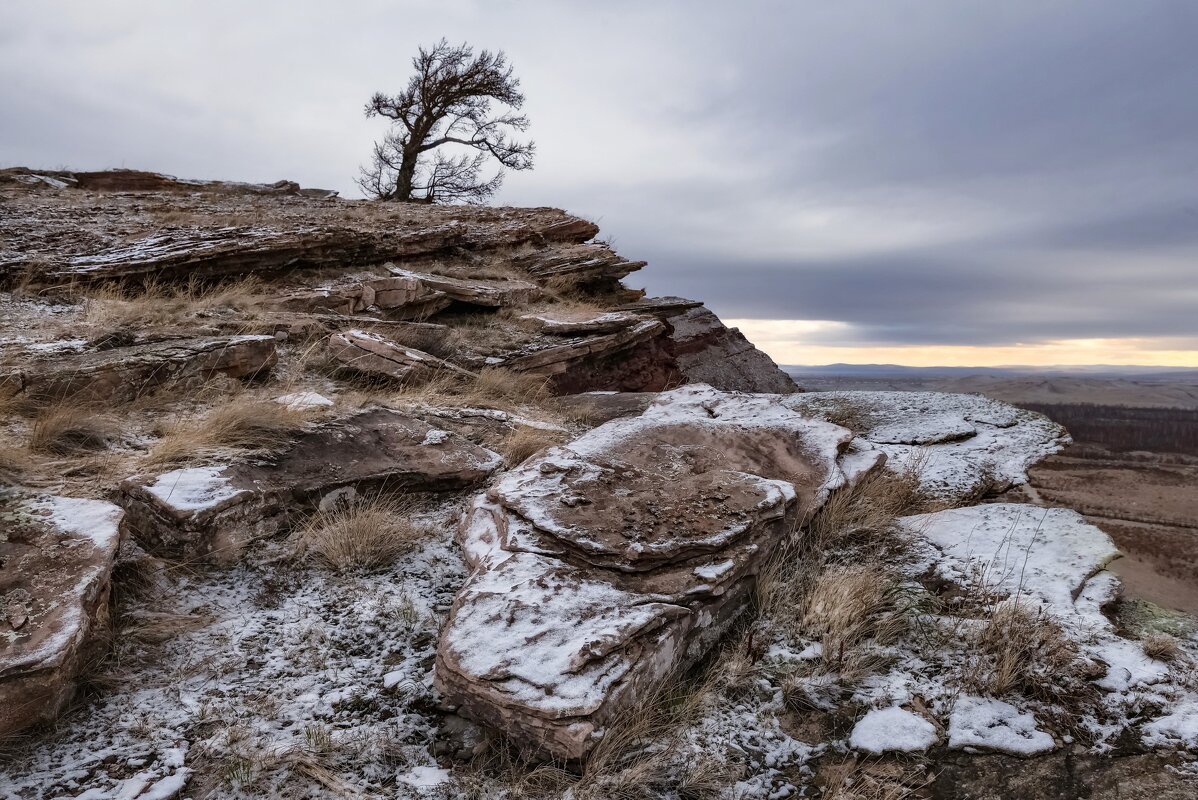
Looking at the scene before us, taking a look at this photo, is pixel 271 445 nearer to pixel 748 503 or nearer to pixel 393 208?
pixel 748 503

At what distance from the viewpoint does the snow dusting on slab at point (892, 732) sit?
215 centimetres

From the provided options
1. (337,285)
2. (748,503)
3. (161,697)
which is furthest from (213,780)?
(337,285)

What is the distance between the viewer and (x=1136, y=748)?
6.91ft

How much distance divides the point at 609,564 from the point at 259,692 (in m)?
1.38

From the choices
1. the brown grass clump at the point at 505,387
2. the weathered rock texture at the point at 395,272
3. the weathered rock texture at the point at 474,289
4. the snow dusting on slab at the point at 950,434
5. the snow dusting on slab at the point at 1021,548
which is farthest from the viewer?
the weathered rock texture at the point at 474,289

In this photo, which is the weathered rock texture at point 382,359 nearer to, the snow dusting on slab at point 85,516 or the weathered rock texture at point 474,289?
the weathered rock texture at point 474,289

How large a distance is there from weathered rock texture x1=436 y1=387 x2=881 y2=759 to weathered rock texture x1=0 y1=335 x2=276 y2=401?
285 centimetres

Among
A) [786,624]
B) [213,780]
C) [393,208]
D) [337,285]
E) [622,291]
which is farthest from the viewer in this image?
[393,208]

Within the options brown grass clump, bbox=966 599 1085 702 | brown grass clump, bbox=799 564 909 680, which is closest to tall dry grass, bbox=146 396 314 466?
brown grass clump, bbox=799 564 909 680

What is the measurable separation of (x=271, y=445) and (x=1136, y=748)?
4.14 meters

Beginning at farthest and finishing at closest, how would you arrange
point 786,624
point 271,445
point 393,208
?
point 393,208 < point 271,445 < point 786,624

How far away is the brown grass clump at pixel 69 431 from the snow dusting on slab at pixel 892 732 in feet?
13.5

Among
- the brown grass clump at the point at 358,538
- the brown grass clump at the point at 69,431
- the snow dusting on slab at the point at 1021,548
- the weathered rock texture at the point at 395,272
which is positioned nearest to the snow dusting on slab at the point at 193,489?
the brown grass clump at the point at 358,538

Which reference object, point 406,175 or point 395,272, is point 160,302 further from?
point 406,175
